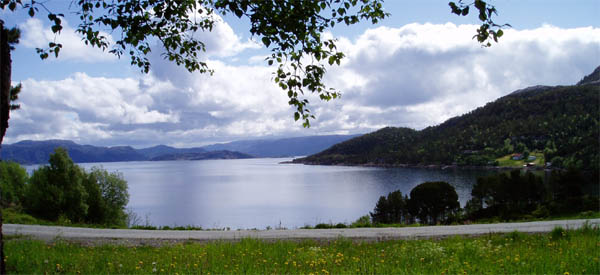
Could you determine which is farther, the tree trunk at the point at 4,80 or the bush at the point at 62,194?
the bush at the point at 62,194

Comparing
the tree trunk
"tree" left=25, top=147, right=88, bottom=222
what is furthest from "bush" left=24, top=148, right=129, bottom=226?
the tree trunk

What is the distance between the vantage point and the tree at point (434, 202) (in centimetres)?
6831

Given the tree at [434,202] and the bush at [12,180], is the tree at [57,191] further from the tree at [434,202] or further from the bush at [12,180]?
the tree at [434,202]

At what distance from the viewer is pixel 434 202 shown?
68750 millimetres

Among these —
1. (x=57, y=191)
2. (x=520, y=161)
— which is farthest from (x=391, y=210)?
(x=520, y=161)

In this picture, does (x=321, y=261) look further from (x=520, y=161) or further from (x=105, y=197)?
(x=520, y=161)

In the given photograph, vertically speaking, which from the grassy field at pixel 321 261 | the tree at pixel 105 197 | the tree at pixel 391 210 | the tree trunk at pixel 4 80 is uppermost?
the tree trunk at pixel 4 80

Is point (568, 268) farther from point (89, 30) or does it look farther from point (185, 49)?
point (89, 30)

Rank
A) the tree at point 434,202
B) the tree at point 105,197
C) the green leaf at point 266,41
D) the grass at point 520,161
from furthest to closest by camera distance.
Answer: the grass at point 520,161 → the tree at point 434,202 → the tree at point 105,197 → the green leaf at point 266,41

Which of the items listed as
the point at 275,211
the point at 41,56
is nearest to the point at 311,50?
the point at 41,56

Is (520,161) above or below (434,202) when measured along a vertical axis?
above

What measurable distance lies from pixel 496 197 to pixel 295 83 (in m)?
78.2

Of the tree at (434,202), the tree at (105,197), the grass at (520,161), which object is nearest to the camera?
the tree at (105,197)

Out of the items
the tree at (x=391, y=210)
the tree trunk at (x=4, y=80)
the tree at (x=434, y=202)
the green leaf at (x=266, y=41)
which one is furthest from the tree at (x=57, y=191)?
the tree at (x=434, y=202)
